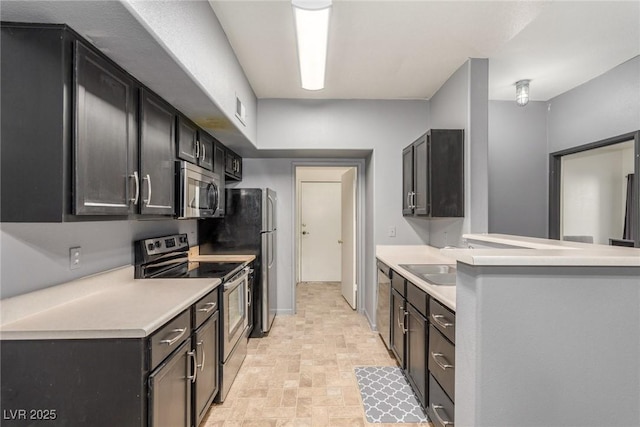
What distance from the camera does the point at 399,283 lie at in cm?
249

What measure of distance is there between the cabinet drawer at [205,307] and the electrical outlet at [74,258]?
0.63 meters

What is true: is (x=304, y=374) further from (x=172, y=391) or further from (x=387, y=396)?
(x=172, y=391)

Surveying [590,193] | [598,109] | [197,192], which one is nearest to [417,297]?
[197,192]

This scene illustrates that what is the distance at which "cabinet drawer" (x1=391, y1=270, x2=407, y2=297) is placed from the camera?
2367mm

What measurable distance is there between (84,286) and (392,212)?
113 inches

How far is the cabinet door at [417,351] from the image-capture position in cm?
195

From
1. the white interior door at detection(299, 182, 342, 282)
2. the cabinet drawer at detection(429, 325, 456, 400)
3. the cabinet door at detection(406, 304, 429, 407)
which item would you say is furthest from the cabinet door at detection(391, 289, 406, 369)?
the white interior door at detection(299, 182, 342, 282)

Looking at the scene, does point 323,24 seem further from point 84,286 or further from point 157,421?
point 157,421

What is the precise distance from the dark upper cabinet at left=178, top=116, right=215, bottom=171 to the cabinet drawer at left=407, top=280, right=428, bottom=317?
191 cm

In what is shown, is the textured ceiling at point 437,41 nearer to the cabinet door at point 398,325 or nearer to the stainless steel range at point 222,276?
the stainless steel range at point 222,276

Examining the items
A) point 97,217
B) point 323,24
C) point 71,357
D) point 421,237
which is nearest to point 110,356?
point 71,357

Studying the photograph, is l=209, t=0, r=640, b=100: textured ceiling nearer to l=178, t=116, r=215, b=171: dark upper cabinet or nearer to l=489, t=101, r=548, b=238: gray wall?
l=489, t=101, r=548, b=238: gray wall

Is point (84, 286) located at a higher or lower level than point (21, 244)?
lower

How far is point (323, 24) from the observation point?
6.06 ft
